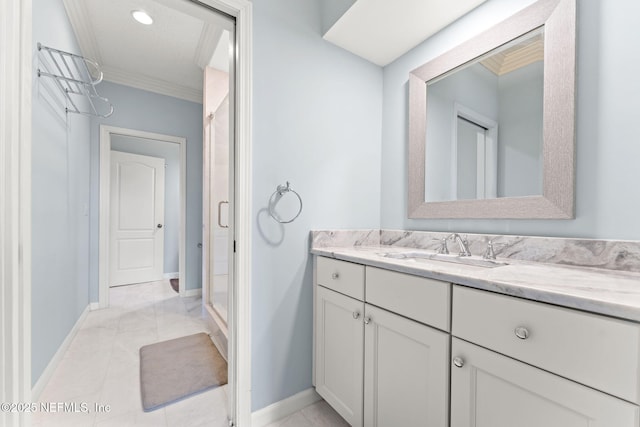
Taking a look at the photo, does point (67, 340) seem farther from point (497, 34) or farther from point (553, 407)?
point (497, 34)

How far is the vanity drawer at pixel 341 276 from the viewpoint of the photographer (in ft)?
3.85

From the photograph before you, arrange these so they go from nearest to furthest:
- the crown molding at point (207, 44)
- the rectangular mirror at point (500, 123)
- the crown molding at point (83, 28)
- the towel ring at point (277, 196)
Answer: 1. the rectangular mirror at point (500, 123)
2. the towel ring at point (277, 196)
3. the crown molding at point (83, 28)
4. the crown molding at point (207, 44)

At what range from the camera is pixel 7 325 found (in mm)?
814

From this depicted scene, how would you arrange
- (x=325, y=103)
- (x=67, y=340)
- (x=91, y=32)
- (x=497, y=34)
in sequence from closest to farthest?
1. (x=497, y=34)
2. (x=325, y=103)
3. (x=67, y=340)
4. (x=91, y=32)

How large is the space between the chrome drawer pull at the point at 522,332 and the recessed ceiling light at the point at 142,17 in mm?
3115

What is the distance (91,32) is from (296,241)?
111 inches

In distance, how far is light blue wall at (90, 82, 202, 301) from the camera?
2945mm

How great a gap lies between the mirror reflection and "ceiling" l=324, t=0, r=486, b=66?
→ 0.27 meters

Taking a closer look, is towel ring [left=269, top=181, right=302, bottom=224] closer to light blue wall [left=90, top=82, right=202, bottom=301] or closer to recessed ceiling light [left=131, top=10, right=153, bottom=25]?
recessed ceiling light [left=131, top=10, right=153, bottom=25]

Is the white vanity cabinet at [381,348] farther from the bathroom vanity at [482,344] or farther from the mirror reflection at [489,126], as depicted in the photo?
the mirror reflection at [489,126]

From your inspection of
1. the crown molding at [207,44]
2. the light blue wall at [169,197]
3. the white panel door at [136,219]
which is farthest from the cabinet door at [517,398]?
the light blue wall at [169,197]

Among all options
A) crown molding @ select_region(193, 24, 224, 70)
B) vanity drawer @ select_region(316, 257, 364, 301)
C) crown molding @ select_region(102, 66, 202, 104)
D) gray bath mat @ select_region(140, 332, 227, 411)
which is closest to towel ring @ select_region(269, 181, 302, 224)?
vanity drawer @ select_region(316, 257, 364, 301)

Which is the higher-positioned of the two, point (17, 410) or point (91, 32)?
point (91, 32)

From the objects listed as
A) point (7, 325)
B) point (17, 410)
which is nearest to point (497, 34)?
point (7, 325)
